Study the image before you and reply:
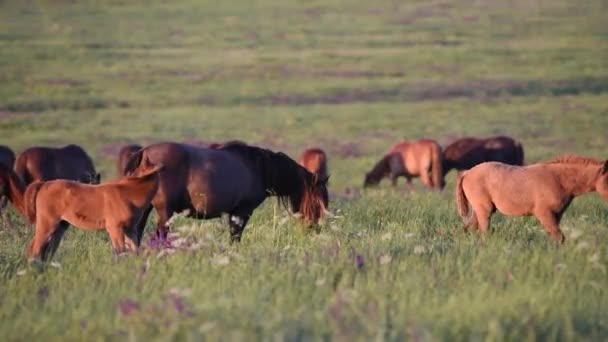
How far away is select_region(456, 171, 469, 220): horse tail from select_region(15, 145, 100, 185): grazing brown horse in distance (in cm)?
925

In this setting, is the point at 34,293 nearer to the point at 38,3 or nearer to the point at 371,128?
the point at 371,128

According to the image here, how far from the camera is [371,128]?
37.9 m

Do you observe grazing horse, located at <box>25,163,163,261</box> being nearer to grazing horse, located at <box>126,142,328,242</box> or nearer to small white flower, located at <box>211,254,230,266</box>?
grazing horse, located at <box>126,142,328,242</box>

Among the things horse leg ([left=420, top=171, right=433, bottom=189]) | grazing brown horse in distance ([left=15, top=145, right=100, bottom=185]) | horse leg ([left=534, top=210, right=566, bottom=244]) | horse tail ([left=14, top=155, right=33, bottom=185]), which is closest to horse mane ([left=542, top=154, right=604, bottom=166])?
horse leg ([left=534, top=210, right=566, bottom=244])

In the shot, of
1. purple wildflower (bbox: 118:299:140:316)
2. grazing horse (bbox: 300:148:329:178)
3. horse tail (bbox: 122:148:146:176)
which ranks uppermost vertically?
horse tail (bbox: 122:148:146:176)

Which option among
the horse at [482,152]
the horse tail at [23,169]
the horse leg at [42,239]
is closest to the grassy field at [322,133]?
the horse leg at [42,239]

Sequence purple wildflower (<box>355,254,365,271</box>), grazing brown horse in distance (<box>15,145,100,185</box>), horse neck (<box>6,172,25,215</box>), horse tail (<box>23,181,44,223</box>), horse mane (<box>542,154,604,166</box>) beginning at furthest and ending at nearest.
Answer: grazing brown horse in distance (<box>15,145,100,185</box>)
horse neck (<box>6,172,25,215</box>)
horse mane (<box>542,154,604,166</box>)
horse tail (<box>23,181,44,223</box>)
purple wildflower (<box>355,254,365,271</box>)

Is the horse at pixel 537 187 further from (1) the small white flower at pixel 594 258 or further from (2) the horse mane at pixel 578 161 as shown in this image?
(1) the small white flower at pixel 594 258

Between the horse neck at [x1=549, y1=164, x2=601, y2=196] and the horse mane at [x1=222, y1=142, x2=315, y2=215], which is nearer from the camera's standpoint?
the horse neck at [x1=549, y1=164, x2=601, y2=196]

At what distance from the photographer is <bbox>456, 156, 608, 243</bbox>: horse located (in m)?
10.6

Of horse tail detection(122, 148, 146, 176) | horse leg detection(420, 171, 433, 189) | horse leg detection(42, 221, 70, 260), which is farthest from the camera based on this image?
horse leg detection(420, 171, 433, 189)

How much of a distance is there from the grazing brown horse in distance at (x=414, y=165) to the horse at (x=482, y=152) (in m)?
0.47

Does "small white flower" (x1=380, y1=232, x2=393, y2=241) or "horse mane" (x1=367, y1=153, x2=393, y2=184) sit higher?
"small white flower" (x1=380, y1=232, x2=393, y2=241)

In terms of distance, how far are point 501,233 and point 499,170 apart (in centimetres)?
65
